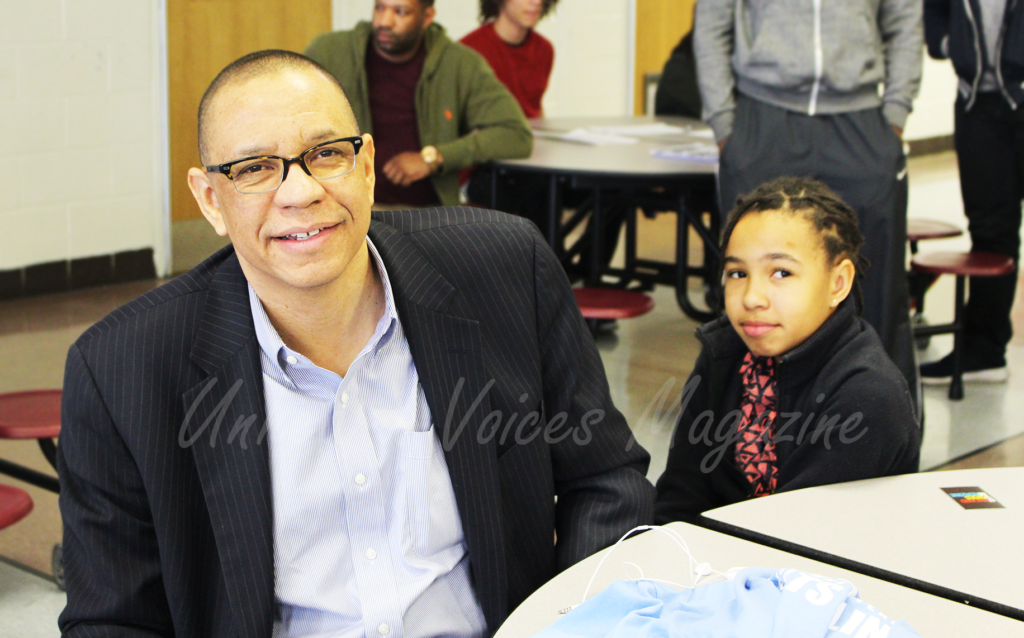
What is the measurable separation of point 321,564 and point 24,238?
4.07 m

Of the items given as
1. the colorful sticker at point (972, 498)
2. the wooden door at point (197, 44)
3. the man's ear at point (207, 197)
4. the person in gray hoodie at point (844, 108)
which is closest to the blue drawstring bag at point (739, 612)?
the colorful sticker at point (972, 498)

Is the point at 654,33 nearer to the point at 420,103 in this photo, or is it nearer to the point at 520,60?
the point at 520,60

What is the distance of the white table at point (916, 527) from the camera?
122 cm

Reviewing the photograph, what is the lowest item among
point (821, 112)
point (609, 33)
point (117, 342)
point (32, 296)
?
point (32, 296)

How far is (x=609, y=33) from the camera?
7496 mm

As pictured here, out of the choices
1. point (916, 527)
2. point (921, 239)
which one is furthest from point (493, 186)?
point (916, 527)

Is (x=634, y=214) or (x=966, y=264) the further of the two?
(x=634, y=214)

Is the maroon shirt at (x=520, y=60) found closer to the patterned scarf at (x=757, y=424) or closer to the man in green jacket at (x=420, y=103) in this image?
the man in green jacket at (x=420, y=103)

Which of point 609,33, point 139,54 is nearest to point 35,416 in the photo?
point 139,54

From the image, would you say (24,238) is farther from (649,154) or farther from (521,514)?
(521,514)

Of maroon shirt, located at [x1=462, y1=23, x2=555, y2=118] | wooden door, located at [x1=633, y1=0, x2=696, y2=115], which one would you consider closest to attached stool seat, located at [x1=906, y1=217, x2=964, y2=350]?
maroon shirt, located at [x1=462, y1=23, x2=555, y2=118]

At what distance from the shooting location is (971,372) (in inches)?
153

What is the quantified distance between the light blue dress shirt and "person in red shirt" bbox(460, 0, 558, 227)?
278 centimetres

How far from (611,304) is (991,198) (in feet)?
4.65
